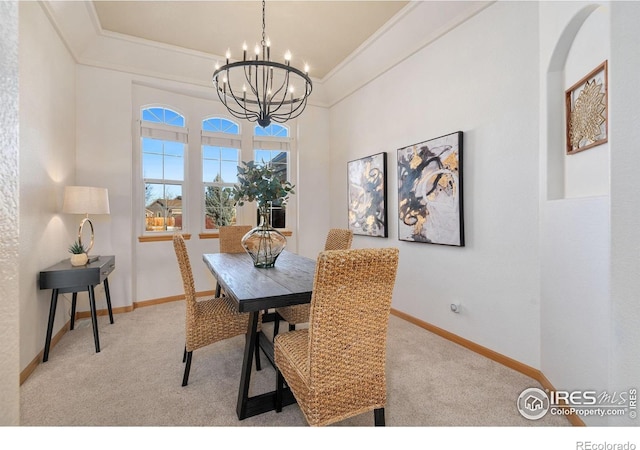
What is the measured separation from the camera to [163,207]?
13.6ft

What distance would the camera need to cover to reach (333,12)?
304 cm

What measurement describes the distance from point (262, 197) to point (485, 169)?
6.27 feet

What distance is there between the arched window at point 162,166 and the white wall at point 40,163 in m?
0.86

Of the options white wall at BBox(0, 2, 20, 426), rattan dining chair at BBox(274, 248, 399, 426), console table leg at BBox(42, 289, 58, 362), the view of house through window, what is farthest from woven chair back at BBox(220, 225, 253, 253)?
white wall at BBox(0, 2, 20, 426)

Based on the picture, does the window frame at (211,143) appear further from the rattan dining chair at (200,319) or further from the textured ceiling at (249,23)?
the rattan dining chair at (200,319)

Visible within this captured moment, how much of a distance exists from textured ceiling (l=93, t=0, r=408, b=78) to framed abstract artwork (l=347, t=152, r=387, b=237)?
58.0 inches

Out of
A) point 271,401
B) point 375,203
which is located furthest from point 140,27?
point 271,401

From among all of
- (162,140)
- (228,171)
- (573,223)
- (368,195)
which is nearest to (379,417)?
(573,223)

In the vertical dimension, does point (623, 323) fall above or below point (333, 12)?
below

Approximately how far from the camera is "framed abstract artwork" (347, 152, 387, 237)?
3.71 meters
